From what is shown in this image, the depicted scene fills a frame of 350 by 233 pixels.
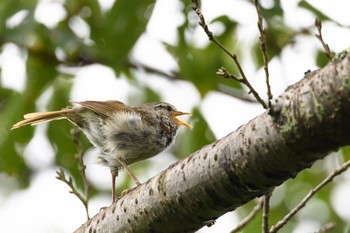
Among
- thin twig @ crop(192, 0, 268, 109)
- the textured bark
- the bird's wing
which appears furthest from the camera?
the bird's wing

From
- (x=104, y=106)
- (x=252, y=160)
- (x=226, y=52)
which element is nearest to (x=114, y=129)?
(x=104, y=106)

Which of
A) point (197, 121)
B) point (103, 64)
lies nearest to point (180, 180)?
point (197, 121)

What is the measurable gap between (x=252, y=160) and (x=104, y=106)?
3.15 metres

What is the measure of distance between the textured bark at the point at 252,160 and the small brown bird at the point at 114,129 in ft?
6.80

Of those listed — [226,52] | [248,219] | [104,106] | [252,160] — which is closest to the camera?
[252,160]

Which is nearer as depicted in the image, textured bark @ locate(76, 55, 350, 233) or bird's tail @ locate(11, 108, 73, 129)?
textured bark @ locate(76, 55, 350, 233)

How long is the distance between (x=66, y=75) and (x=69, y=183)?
235 centimetres

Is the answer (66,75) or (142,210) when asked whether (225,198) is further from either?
(66,75)

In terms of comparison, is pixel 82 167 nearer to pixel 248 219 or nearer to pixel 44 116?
pixel 248 219

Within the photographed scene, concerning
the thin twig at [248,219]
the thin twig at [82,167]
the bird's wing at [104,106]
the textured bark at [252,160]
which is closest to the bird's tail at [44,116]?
the bird's wing at [104,106]

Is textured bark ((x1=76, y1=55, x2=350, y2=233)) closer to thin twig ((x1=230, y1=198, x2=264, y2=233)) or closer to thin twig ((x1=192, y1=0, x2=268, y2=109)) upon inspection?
thin twig ((x1=192, y1=0, x2=268, y2=109))

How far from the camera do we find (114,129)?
552 cm

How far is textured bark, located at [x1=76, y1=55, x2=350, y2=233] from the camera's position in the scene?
7.49 ft

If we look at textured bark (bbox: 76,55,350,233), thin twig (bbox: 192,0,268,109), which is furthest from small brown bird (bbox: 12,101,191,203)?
thin twig (bbox: 192,0,268,109)
